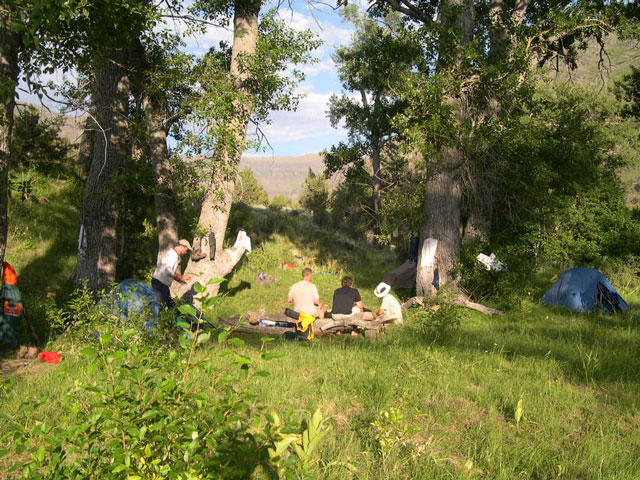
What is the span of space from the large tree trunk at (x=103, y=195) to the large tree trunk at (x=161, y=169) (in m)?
0.79

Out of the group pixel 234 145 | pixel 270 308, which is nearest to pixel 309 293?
pixel 270 308

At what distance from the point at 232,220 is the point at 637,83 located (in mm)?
16856

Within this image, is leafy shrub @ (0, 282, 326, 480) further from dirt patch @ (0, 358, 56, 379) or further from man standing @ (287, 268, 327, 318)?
man standing @ (287, 268, 327, 318)

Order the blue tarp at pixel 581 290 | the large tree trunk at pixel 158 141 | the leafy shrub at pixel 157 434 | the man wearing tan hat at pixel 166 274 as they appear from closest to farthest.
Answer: the leafy shrub at pixel 157 434
the man wearing tan hat at pixel 166 274
the blue tarp at pixel 581 290
the large tree trunk at pixel 158 141

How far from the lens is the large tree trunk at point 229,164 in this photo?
1066cm

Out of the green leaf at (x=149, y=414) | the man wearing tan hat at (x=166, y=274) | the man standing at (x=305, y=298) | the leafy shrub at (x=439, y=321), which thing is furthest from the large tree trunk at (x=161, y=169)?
the green leaf at (x=149, y=414)

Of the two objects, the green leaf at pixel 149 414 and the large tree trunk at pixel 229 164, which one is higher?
the large tree trunk at pixel 229 164

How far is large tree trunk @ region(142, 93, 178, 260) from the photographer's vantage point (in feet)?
36.7

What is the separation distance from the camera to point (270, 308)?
11.7 metres

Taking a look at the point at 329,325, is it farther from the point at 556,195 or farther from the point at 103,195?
the point at 556,195

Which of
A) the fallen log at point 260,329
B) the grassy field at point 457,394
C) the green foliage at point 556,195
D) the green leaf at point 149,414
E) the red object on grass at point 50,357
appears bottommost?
the fallen log at point 260,329

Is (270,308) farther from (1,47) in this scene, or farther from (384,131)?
(384,131)

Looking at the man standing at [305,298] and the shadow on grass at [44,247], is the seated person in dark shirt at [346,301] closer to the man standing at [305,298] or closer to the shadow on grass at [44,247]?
the man standing at [305,298]

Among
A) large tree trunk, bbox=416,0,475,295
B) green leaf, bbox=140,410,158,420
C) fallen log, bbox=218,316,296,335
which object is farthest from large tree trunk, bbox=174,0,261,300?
green leaf, bbox=140,410,158,420
